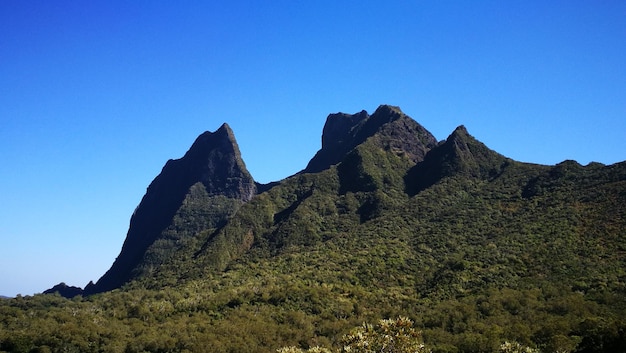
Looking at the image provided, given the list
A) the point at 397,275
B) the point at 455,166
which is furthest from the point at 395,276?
the point at 455,166

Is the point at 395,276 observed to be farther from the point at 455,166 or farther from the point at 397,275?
the point at 455,166

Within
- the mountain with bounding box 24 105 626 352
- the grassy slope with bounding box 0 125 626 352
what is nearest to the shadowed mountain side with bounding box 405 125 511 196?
the mountain with bounding box 24 105 626 352

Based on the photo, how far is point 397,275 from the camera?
127688mm

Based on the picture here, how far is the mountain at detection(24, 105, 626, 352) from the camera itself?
9394 cm

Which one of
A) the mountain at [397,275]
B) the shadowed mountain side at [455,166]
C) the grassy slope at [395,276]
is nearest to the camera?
the mountain at [397,275]

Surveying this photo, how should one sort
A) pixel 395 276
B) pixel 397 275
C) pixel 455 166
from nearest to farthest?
1. pixel 395 276
2. pixel 397 275
3. pixel 455 166

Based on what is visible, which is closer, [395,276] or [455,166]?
[395,276]

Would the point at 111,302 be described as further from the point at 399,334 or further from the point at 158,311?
the point at 399,334

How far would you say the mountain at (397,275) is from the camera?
9394 cm

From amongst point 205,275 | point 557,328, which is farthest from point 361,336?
point 205,275

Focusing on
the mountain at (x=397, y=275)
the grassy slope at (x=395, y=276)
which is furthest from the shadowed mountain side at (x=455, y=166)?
the grassy slope at (x=395, y=276)

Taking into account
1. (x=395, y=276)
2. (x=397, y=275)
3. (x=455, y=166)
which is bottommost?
(x=395, y=276)

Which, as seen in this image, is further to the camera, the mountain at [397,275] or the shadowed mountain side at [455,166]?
the shadowed mountain side at [455,166]

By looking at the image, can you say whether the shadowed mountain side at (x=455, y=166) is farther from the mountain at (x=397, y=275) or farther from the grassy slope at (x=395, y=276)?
the grassy slope at (x=395, y=276)
